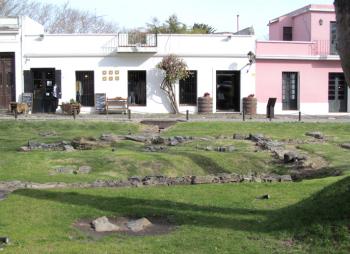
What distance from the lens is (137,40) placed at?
122ft

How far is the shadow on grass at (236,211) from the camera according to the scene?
782cm

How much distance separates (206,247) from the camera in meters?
7.39

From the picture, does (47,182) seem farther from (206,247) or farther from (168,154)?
(206,247)

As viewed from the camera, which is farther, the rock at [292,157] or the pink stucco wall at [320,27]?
the pink stucco wall at [320,27]

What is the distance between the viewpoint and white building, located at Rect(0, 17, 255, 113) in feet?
120

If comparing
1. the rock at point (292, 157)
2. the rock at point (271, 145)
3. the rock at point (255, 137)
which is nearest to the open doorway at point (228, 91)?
the rock at point (255, 137)

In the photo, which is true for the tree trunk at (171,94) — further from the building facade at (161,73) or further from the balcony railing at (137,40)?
the balcony railing at (137,40)

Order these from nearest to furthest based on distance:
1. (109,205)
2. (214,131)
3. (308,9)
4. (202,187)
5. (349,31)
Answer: (349,31), (109,205), (202,187), (214,131), (308,9)

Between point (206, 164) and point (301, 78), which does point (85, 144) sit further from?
point (301, 78)

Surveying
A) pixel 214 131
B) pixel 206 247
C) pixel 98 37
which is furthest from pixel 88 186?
pixel 98 37

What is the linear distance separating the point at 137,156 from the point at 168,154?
115 centimetres

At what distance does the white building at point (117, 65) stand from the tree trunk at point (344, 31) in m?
29.8

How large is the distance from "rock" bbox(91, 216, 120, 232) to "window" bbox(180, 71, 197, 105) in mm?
28877

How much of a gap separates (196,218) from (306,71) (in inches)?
1246
